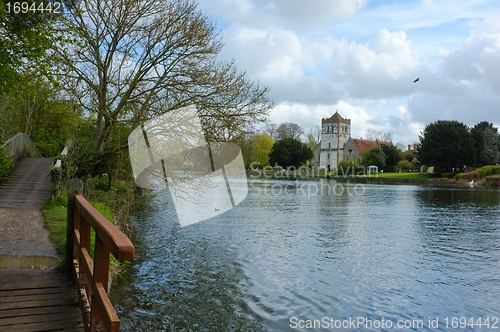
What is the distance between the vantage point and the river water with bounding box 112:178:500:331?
284 inches

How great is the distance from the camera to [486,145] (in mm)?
63531

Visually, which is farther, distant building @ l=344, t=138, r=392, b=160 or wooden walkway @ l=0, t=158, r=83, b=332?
distant building @ l=344, t=138, r=392, b=160

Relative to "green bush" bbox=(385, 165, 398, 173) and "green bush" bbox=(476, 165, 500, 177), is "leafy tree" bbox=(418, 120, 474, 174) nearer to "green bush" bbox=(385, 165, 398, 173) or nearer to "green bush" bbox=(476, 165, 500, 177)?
"green bush" bbox=(476, 165, 500, 177)

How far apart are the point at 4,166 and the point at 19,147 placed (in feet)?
9.97

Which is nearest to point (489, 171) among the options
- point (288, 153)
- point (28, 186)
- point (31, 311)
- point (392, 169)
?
point (392, 169)

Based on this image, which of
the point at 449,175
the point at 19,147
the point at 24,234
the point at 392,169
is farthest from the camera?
the point at 392,169

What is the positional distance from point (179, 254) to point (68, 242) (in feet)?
16.9

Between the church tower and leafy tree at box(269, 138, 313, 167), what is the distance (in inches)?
778

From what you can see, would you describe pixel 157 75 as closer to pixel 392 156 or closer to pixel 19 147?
pixel 19 147

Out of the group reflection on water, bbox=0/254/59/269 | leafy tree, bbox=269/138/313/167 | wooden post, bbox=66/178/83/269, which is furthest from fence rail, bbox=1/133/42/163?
leafy tree, bbox=269/138/313/167

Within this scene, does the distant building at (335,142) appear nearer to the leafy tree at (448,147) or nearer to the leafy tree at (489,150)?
the leafy tree at (448,147)

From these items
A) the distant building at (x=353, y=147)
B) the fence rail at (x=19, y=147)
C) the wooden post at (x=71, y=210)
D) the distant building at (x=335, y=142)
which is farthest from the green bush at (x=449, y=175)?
the wooden post at (x=71, y=210)

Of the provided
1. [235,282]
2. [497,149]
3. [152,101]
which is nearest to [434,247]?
[235,282]

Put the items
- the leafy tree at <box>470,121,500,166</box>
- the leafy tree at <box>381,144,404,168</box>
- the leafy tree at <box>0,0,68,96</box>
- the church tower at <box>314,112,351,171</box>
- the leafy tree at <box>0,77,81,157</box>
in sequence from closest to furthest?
1. the leafy tree at <box>0,0,68,96</box>
2. the leafy tree at <box>0,77,81,157</box>
3. the leafy tree at <box>470,121,500,166</box>
4. the leafy tree at <box>381,144,404,168</box>
5. the church tower at <box>314,112,351,171</box>
